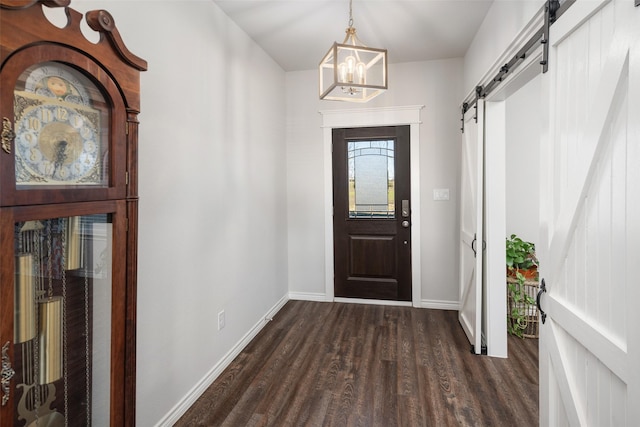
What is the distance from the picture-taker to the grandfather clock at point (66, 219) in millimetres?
764

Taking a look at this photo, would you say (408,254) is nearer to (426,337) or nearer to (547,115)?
(426,337)

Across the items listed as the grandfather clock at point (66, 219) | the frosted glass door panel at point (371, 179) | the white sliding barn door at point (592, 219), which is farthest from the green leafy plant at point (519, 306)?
the grandfather clock at point (66, 219)

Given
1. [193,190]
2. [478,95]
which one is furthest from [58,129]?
[478,95]

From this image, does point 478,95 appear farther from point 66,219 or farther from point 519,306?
point 66,219

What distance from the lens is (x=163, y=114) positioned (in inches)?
74.2

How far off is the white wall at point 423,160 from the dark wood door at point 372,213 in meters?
0.20

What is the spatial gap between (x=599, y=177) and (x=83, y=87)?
1633mm

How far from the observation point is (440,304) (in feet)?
12.4

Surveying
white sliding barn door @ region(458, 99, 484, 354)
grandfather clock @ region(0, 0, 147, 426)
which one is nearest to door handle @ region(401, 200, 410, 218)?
white sliding barn door @ region(458, 99, 484, 354)

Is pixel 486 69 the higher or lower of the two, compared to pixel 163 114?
higher

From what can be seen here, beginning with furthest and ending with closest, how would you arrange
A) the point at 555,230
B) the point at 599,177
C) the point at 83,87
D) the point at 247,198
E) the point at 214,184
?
the point at 247,198
the point at 214,184
the point at 555,230
the point at 599,177
the point at 83,87

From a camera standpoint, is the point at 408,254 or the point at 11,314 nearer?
the point at 11,314

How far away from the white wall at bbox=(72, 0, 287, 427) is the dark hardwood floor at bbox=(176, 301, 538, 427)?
31cm

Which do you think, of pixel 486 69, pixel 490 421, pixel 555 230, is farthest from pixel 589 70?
pixel 490 421
